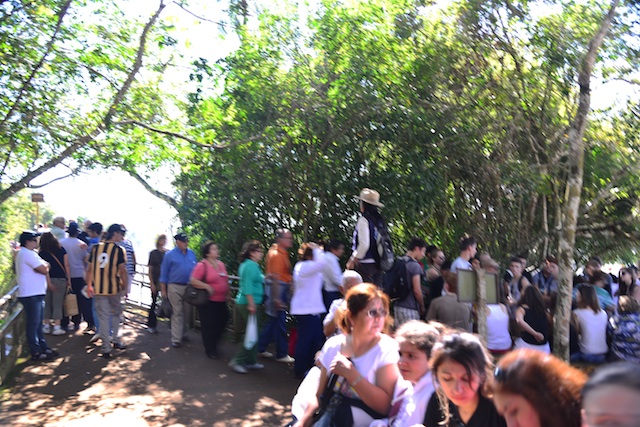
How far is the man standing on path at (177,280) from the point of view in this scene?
9914 millimetres

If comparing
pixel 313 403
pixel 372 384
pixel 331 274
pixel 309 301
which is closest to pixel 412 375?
pixel 372 384

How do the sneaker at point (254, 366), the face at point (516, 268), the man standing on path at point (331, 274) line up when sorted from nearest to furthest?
the man standing on path at point (331, 274) → the sneaker at point (254, 366) → the face at point (516, 268)

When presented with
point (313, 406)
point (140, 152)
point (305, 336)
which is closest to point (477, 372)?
point (313, 406)

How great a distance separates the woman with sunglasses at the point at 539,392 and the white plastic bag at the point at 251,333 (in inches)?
248

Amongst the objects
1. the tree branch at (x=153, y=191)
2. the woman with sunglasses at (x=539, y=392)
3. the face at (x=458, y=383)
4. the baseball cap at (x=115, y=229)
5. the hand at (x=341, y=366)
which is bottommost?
the hand at (x=341, y=366)

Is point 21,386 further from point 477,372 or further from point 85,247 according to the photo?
point 477,372

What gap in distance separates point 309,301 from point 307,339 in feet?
1.59

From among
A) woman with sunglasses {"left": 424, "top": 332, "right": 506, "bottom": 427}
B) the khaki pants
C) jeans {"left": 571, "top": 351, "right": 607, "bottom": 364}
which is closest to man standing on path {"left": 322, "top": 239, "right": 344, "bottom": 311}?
the khaki pants

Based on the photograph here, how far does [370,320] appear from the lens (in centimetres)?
396

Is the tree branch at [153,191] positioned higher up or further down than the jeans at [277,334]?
higher up

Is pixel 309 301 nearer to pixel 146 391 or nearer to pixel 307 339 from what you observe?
pixel 307 339

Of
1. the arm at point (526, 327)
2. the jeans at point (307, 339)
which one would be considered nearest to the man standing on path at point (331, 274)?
the jeans at point (307, 339)

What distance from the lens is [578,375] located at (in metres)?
2.31

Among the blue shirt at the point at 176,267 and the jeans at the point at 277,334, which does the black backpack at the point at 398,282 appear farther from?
the blue shirt at the point at 176,267
